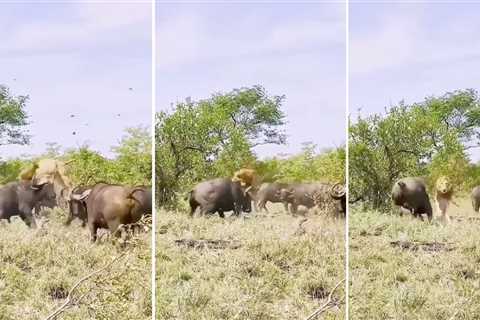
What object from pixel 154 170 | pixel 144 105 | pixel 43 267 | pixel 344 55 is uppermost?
pixel 344 55

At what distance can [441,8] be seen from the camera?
4754 millimetres

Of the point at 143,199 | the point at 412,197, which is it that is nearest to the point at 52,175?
the point at 143,199

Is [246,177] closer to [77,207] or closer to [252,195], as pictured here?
[252,195]

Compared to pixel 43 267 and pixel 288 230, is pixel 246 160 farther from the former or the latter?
pixel 43 267

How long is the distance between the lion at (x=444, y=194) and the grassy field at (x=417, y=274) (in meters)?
0.04

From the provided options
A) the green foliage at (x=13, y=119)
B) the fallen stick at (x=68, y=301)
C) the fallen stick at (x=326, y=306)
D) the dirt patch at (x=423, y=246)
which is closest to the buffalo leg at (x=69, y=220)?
the fallen stick at (x=68, y=301)

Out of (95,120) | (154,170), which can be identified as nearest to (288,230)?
(154,170)

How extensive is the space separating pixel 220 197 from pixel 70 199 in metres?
0.81

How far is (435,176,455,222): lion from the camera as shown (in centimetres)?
479

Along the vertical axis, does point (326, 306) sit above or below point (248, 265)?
below

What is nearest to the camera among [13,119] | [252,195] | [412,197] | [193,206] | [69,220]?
[13,119]

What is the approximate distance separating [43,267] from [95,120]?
2.63ft

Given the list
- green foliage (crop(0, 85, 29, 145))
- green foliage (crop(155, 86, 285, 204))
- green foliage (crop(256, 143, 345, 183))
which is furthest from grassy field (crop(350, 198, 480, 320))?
green foliage (crop(0, 85, 29, 145))

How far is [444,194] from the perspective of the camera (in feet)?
15.8
